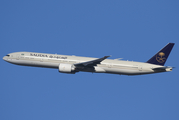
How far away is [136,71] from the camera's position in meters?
44.3

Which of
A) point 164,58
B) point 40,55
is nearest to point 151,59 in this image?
point 164,58

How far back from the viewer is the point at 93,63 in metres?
43.3

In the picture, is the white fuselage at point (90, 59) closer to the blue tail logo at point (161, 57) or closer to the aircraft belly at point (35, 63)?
the aircraft belly at point (35, 63)

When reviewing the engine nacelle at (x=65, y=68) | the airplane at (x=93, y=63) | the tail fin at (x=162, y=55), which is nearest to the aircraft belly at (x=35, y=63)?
the airplane at (x=93, y=63)

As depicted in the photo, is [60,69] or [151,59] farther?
[151,59]

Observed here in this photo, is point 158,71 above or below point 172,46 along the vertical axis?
below

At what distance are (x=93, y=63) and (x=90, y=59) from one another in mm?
2156

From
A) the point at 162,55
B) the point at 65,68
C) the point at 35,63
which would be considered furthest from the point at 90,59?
the point at 162,55

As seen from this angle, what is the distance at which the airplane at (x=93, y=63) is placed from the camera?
43.4 metres

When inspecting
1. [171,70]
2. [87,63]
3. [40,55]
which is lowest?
[171,70]

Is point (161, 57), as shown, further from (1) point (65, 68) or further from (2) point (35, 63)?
(2) point (35, 63)

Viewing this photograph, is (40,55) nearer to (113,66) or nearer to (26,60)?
(26,60)

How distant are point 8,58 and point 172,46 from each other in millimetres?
32934

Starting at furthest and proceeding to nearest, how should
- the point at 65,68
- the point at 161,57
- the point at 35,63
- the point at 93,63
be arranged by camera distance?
the point at 161,57, the point at 35,63, the point at 93,63, the point at 65,68
